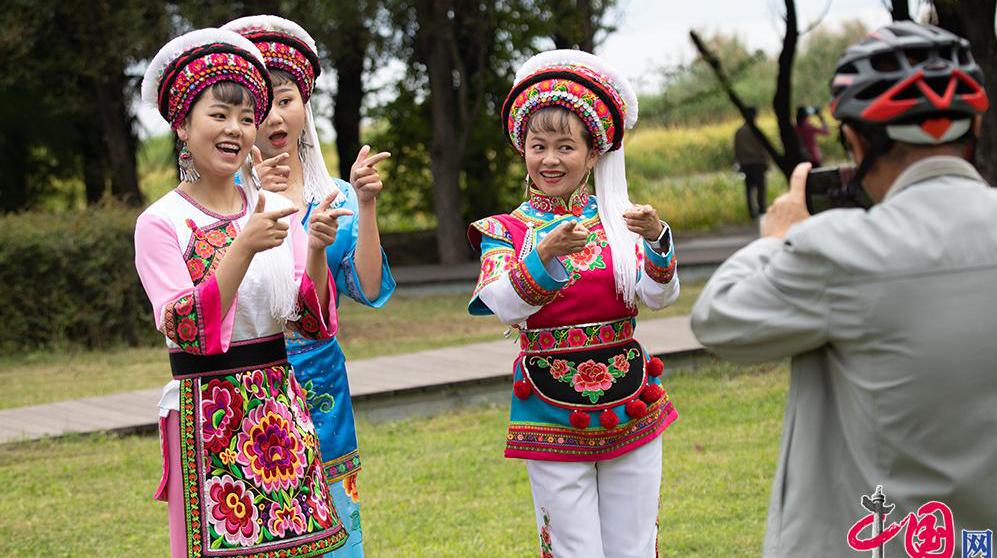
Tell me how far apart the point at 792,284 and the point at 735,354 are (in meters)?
0.18

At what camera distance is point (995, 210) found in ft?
7.73

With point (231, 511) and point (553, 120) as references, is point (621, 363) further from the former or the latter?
point (231, 511)

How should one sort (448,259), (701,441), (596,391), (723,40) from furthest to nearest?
1. (723,40)
2. (448,259)
3. (701,441)
4. (596,391)

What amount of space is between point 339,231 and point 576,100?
0.84 metres

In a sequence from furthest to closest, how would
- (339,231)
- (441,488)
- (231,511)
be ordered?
(441,488)
(339,231)
(231,511)

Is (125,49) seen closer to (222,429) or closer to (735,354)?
(222,429)

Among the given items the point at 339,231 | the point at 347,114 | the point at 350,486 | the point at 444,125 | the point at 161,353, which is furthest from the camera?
the point at 347,114

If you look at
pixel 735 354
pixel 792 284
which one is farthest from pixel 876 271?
pixel 735 354

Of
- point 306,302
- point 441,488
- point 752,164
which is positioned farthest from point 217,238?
point 752,164

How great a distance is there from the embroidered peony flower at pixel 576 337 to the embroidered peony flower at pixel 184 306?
1.10 metres

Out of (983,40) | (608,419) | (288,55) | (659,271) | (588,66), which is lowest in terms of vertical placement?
(608,419)

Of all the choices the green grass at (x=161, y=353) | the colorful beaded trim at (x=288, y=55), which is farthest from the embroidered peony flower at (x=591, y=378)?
the green grass at (x=161, y=353)

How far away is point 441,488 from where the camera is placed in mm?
6625

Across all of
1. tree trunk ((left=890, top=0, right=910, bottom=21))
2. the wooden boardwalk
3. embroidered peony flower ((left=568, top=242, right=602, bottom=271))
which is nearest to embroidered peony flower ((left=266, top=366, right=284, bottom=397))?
embroidered peony flower ((left=568, top=242, right=602, bottom=271))
